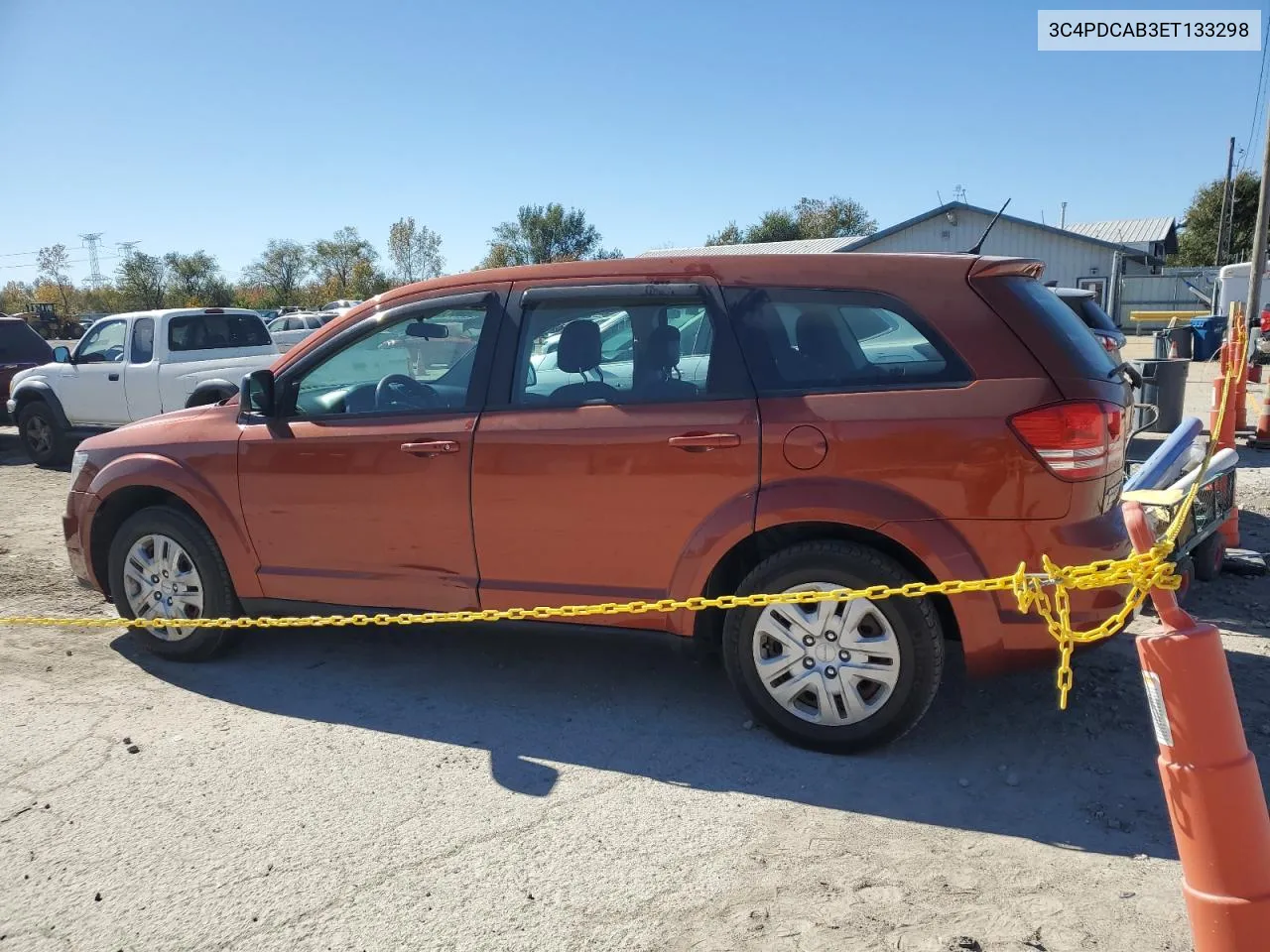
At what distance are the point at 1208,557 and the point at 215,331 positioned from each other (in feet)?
35.3

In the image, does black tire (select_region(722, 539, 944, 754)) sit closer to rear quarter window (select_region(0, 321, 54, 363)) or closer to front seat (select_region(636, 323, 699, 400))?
front seat (select_region(636, 323, 699, 400))

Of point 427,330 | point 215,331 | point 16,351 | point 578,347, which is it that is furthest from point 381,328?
point 16,351

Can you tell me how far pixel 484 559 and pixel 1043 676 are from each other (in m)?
2.63

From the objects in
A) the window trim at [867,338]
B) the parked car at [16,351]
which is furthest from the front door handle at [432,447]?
the parked car at [16,351]

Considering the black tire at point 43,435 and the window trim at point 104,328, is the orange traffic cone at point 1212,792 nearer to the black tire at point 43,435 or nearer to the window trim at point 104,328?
the window trim at point 104,328

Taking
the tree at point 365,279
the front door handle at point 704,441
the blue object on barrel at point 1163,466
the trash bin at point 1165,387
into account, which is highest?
the tree at point 365,279

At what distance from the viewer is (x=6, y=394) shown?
13.7 meters

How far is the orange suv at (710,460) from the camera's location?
11.6 feet

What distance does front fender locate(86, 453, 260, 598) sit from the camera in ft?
15.4

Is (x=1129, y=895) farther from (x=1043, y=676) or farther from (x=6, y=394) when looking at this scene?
(x=6, y=394)

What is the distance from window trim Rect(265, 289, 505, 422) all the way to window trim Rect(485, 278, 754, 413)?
55 millimetres

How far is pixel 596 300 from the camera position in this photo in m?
4.15

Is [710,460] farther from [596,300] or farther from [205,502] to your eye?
[205,502]

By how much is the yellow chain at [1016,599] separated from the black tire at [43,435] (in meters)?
7.56
